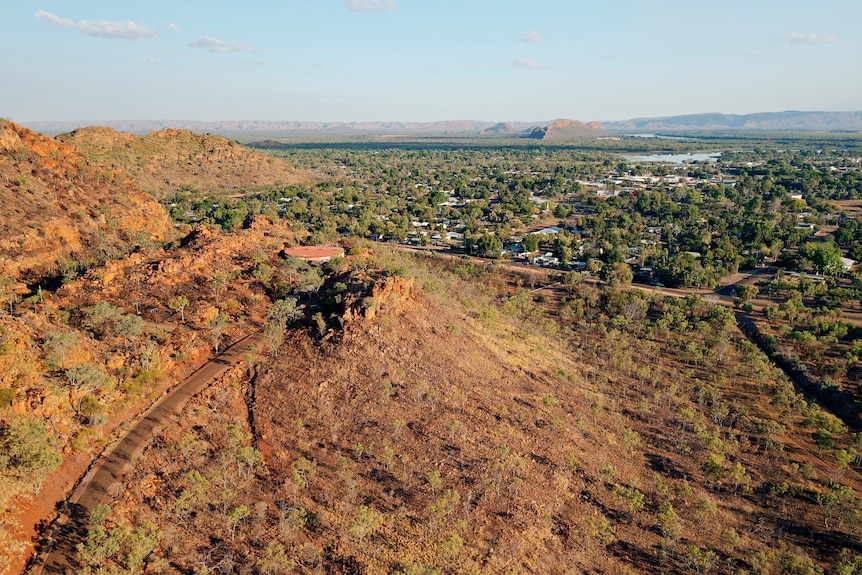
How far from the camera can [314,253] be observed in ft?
181

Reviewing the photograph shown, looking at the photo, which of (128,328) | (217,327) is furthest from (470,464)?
(128,328)

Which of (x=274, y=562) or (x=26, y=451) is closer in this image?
(x=274, y=562)

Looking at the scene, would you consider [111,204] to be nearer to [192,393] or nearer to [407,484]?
[192,393]

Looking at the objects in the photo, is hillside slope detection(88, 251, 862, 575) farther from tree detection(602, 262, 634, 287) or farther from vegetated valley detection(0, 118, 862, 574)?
tree detection(602, 262, 634, 287)

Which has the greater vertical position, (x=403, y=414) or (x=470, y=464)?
(x=403, y=414)

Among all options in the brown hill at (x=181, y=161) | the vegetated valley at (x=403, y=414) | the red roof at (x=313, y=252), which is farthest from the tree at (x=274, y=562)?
the brown hill at (x=181, y=161)

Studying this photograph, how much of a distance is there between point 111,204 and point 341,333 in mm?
44736

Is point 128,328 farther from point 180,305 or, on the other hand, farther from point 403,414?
point 403,414

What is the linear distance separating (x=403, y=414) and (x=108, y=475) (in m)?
15.5

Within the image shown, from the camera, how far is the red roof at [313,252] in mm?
54213

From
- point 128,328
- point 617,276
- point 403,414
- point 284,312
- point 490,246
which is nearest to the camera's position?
point 403,414

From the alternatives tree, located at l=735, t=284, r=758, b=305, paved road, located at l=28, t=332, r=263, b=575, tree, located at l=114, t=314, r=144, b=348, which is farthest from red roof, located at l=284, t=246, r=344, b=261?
tree, located at l=735, t=284, r=758, b=305

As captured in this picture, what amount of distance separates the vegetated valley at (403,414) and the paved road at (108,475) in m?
0.49

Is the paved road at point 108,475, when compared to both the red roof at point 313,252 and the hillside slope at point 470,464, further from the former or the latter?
the red roof at point 313,252
